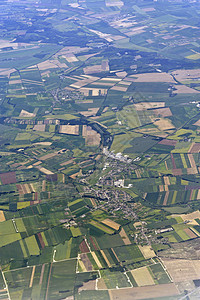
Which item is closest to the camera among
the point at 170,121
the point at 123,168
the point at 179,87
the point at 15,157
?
the point at 123,168

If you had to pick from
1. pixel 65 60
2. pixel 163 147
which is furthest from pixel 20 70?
pixel 163 147

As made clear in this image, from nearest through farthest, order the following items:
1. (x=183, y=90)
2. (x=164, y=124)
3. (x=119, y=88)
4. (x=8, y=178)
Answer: (x=8, y=178) < (x=164, y=124) < (x=183, y=90) < (x=119, y=88)

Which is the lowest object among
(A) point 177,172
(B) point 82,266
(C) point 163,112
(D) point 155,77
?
(D) point 155,77

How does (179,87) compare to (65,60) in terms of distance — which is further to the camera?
(65,60)

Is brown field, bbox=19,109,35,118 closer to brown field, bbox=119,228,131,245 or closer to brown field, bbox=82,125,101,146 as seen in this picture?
brown field, bbox=82,125,101,146

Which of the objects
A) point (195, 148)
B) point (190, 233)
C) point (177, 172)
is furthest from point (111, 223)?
point (195, 148)

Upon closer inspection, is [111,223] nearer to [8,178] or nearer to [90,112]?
[8,178]

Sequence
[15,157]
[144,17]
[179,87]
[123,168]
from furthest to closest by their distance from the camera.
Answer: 1. [144,17]
2. [179,87]
3. [15,157]
4. [123,168]

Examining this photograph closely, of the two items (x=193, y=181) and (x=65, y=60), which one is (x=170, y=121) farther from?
(x=65, y=60)
